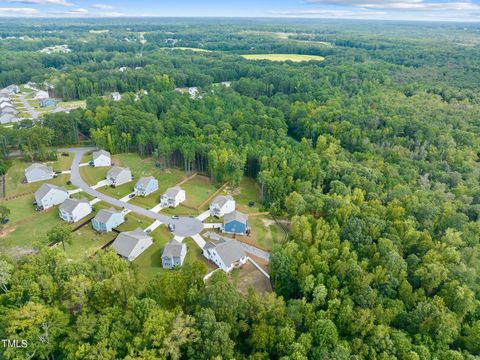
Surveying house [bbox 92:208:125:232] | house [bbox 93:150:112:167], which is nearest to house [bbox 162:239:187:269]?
house [bbox 92:208:125:232]

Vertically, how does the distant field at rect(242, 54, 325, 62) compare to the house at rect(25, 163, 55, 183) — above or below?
above

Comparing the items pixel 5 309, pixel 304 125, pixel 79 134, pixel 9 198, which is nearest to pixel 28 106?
pixel 79 134

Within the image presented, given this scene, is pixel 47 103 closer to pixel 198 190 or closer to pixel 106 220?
pixel 198 190

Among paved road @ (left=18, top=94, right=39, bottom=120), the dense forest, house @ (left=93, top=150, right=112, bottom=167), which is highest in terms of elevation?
the dense forest

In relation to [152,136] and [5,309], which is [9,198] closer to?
[152,136]

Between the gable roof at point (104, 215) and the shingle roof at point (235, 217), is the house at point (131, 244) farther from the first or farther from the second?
the shingle roof at point (235, 217)

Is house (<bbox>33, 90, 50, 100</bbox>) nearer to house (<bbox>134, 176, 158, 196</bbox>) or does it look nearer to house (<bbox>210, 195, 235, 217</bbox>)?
house (<bbox>134, 176, 158, 196</bbox>)

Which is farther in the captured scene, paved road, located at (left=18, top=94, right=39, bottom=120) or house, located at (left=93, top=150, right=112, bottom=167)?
paved road, located at (left=18, top=94, right=39, bottom=120)

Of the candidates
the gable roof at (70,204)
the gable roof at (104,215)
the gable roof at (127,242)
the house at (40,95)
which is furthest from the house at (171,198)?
the house at (40,95)
